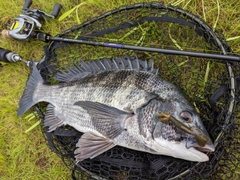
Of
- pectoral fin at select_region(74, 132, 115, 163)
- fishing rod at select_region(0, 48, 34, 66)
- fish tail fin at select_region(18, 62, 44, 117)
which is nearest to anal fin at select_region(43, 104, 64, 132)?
fish tail fin at select_region(18, 62, 44, 117)

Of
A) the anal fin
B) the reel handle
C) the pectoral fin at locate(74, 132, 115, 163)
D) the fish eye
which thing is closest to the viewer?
the fish eye

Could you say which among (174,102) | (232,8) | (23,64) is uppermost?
(232,8)

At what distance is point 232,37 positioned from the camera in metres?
2.73

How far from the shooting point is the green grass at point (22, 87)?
9.39ft

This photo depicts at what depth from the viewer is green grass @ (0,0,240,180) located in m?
2.86

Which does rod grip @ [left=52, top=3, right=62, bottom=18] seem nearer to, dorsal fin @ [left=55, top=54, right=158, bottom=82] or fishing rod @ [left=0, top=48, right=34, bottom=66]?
fishing rod @ [left=0, top=48, right=34, bottom=66]

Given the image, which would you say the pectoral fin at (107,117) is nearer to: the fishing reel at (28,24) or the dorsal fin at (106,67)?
the dorsal fin at (106,67)

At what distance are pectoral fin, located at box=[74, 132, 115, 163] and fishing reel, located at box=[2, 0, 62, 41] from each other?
116cm

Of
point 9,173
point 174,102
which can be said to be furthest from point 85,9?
point 9,173

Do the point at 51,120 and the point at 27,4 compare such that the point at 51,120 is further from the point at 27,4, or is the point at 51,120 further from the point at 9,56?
the point at 27,4

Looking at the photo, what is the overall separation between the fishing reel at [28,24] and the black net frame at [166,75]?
0.81ft

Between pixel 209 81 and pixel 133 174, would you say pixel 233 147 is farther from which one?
pixel 133 174

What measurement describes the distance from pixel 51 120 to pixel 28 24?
105 cm

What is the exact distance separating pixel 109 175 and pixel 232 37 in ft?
5.58
